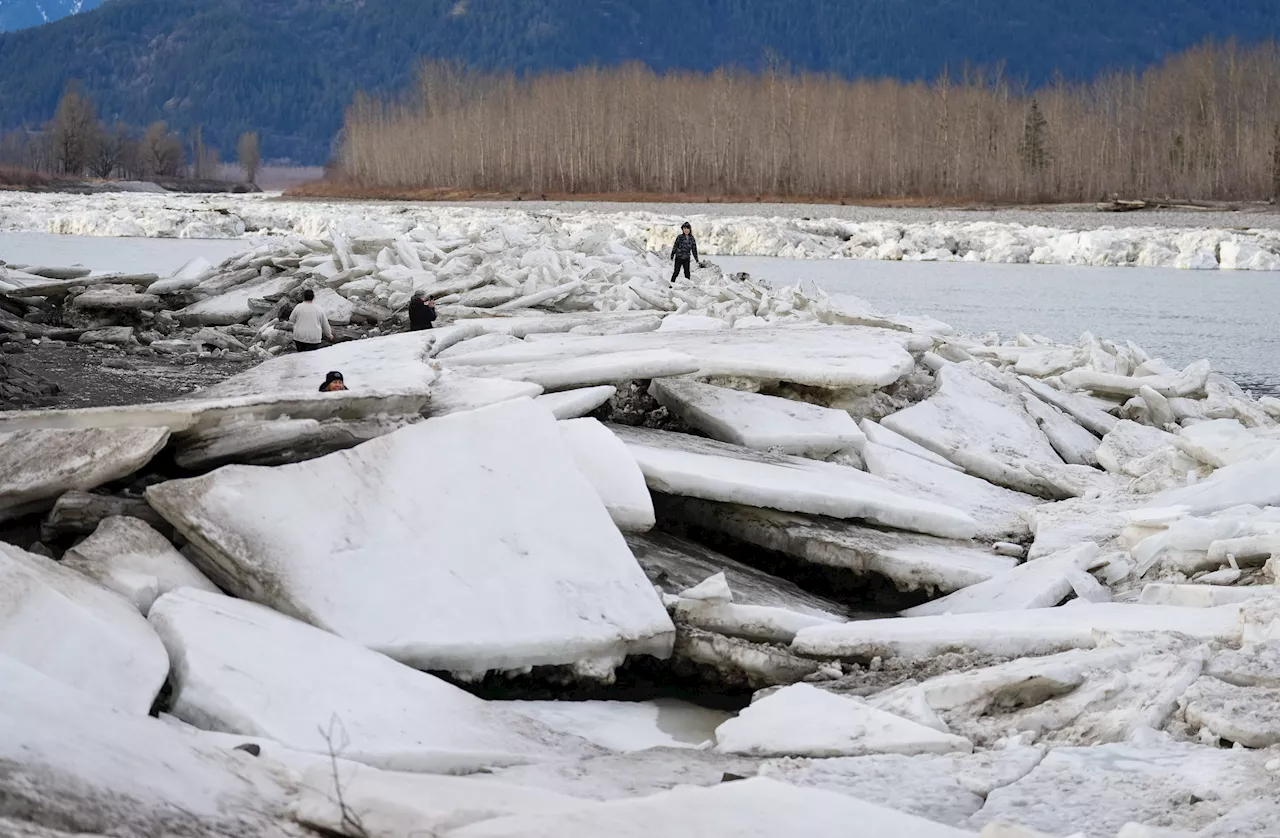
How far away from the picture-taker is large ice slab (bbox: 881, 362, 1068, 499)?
654 centimetres

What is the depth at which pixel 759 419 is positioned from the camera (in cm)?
615

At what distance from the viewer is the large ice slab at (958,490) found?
18.6 ft

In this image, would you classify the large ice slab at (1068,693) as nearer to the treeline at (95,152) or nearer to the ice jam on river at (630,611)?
the ice jam on river at (630,611)

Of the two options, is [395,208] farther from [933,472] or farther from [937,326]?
[933,472]

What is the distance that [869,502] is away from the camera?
521 cm

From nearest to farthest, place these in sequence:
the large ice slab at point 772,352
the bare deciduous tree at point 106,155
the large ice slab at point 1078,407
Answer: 1. the large ice slab at point 772,352
2. the large ice slab at point 1078,407
3. the bare deciduous tree at point 106,155

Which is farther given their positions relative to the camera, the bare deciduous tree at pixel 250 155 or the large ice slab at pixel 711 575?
the bare deciduous tree at pixel 250 155

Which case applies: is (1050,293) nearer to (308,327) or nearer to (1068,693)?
(308,327)

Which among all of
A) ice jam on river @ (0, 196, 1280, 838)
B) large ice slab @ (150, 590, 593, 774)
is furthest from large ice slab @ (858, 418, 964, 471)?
large ice slab @ (150, 590, 593, 774)

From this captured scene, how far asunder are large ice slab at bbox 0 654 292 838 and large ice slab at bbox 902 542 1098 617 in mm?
2745

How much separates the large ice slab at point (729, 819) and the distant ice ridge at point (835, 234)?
21433 mm

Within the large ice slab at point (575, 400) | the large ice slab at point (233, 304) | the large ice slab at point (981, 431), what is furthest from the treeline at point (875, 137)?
the large ice slab at point (575, 400)

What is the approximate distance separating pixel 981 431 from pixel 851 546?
94.0 inches

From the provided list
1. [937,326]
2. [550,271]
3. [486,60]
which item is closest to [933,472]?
[937,326]
